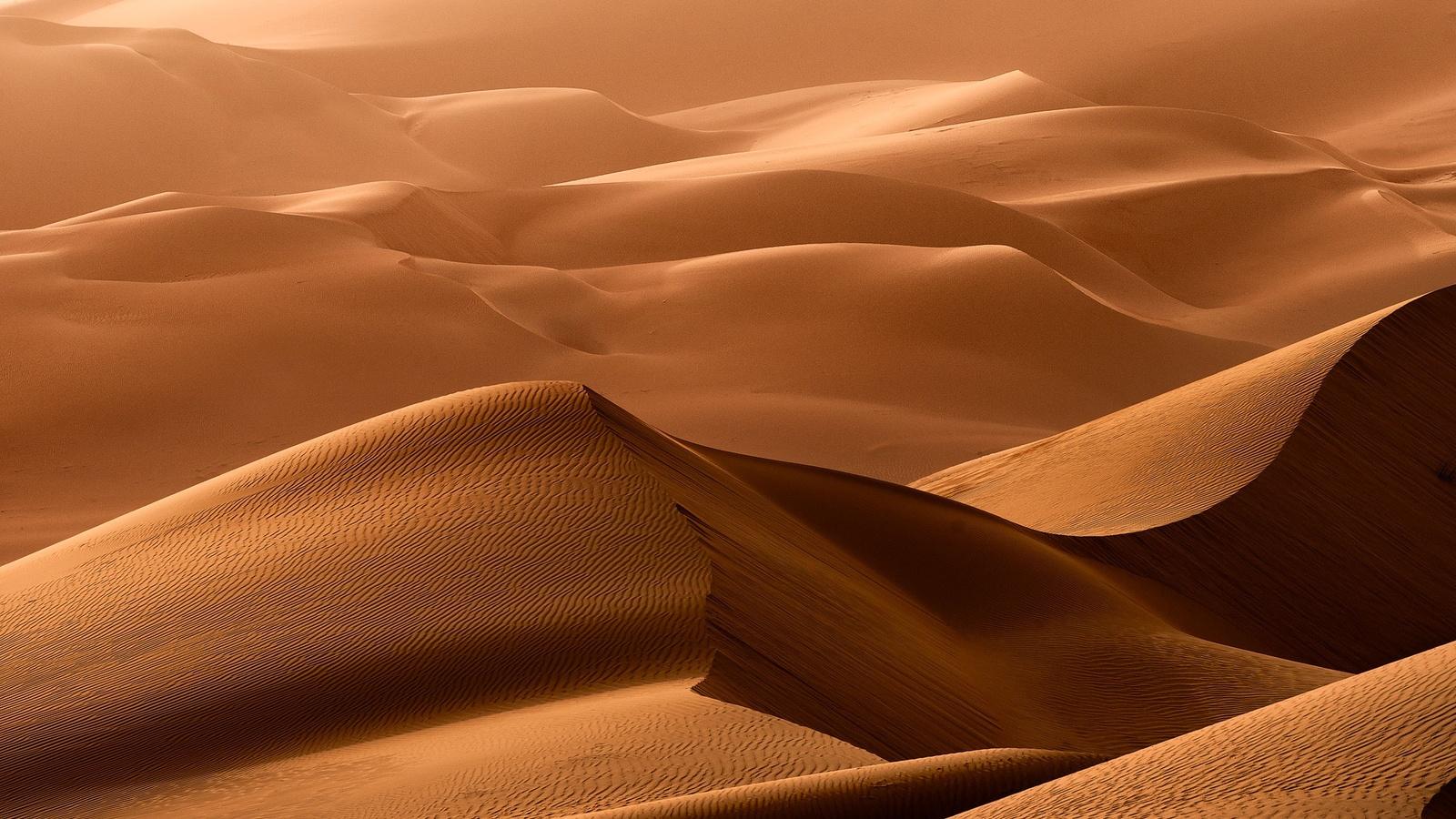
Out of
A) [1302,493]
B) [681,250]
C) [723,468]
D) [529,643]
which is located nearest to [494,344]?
[681,250]

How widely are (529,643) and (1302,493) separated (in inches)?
105

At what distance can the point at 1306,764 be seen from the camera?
143 cm

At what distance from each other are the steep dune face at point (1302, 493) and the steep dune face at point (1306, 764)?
2856mm

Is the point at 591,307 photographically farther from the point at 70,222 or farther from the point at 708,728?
the point at 708,728

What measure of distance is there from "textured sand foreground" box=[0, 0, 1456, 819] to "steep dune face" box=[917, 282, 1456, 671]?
15 millimetres

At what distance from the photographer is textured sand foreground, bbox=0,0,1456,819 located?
2359 mm

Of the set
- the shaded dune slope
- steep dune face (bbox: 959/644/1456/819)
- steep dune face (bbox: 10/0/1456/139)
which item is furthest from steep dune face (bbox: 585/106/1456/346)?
steep dune face (bbox: 959/644/1456/819)

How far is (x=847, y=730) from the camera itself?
8.77 ft

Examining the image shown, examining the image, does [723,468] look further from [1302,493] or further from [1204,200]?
[1204,200]

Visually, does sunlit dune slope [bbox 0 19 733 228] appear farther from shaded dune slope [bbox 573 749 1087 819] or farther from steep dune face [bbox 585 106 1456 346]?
shaded dune slope [bbox 573 749 1087 819]

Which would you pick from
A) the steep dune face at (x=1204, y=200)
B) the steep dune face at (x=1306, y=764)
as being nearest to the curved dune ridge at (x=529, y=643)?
the steep dune face at (x=1306, y=764)

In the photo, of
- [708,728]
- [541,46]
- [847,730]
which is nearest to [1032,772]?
[708,728]

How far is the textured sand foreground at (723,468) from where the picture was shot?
2359mm

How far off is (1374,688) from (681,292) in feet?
25.5
